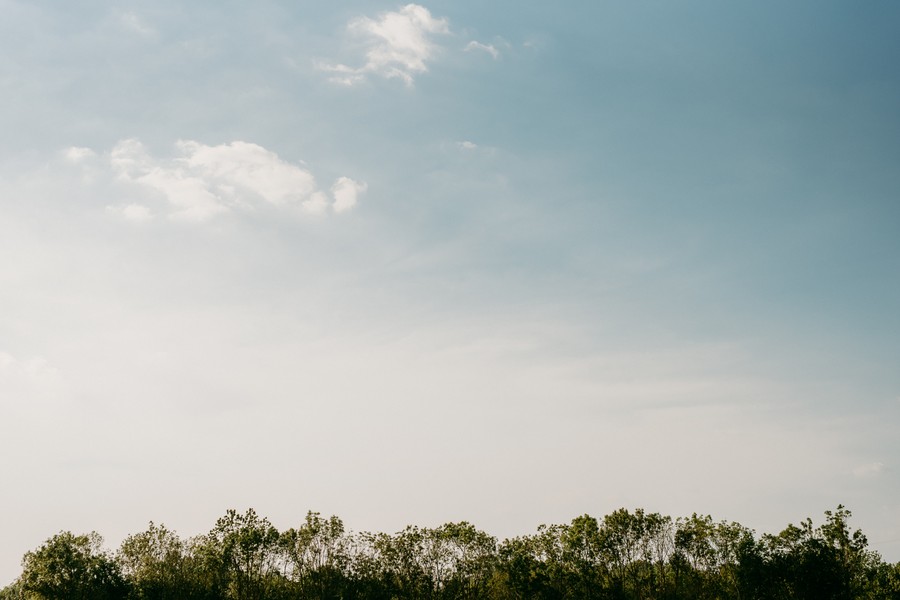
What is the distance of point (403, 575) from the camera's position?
7550 cm

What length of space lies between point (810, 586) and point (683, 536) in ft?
43.1

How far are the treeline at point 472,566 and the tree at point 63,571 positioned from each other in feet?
0.36

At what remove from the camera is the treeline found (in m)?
67.9

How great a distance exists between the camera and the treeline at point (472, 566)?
67.9 meters

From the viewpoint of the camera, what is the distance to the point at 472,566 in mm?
76062

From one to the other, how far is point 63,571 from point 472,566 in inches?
1718

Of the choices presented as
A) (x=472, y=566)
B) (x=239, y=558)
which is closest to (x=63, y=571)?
(x=239, y=558)

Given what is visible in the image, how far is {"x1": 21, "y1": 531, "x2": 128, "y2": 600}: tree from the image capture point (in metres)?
66.1

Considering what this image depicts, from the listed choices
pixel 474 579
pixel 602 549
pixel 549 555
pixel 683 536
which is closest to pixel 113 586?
pixel 474 579

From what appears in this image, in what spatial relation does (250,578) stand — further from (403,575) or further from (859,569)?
(859,569)

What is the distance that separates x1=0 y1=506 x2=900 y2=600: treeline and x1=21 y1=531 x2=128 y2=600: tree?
0.11 m

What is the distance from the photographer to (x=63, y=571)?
67.1m

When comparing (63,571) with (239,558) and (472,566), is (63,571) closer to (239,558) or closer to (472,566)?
(239,558)

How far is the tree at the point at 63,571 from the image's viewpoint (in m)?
66.1
